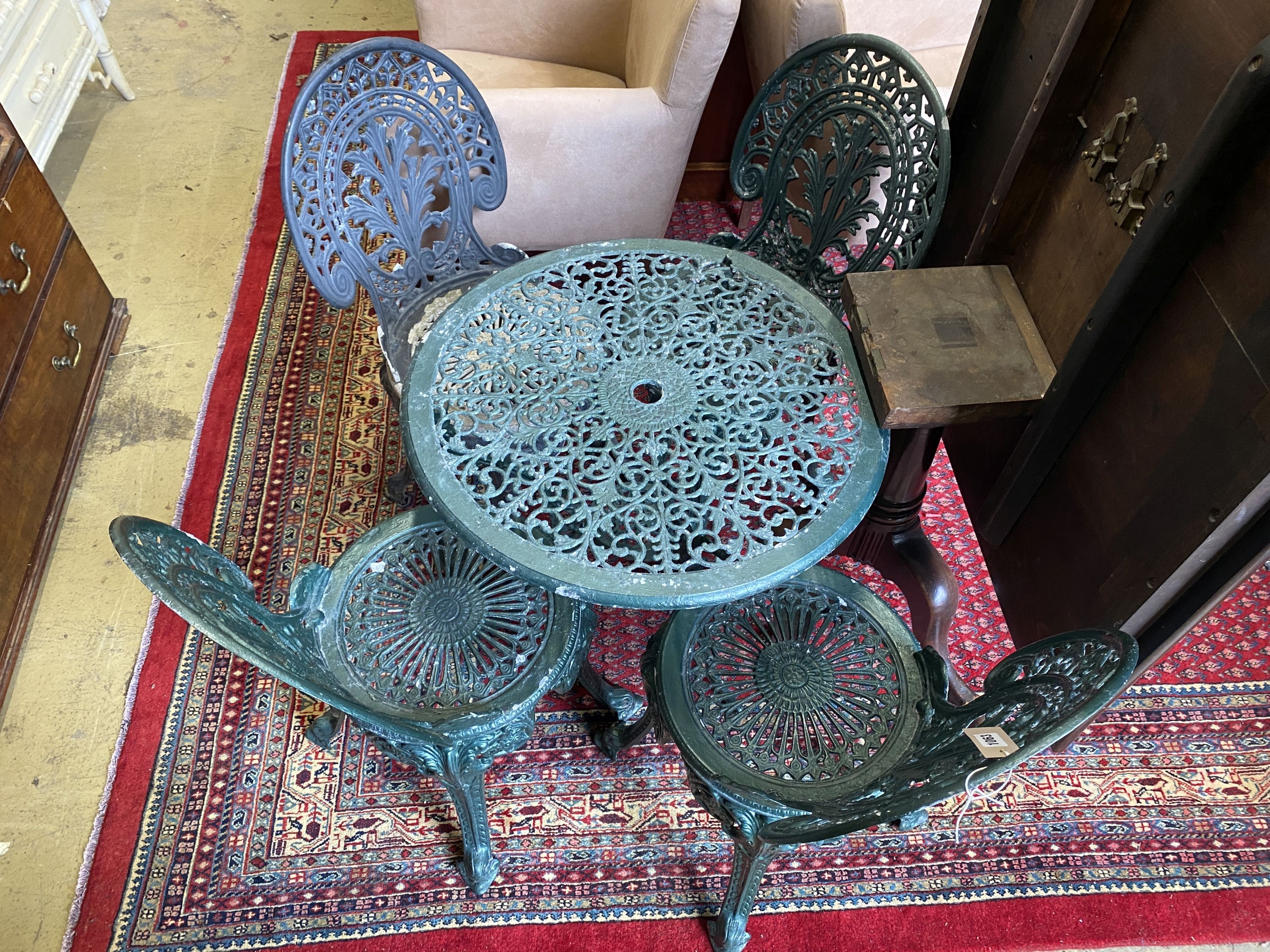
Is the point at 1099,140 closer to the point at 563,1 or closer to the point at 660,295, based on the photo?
the point at 660,295

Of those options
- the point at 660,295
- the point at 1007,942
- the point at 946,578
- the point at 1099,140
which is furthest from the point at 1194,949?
the point at 660,295

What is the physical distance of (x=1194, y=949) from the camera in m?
1.74

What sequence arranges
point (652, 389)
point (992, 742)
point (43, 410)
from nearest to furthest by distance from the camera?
point (992, 742)
point (652, 389)
point (43, 410)

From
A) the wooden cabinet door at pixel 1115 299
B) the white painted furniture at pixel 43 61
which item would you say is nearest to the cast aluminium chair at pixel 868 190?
the wooden cabinet door at pixel 1115 299

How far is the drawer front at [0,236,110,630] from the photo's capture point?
2.02m

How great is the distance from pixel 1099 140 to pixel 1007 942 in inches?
56.3

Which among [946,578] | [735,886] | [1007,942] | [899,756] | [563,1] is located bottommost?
[1007,942]

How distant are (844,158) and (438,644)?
125 centimetres

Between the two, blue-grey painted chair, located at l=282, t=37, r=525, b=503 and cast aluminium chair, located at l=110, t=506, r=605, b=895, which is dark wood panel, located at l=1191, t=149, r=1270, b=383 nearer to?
cast aluminium chair, located at l=110, t=506, r=605, b=895

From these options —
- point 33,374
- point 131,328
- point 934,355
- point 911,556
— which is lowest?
point 131,328

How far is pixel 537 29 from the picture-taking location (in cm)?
272

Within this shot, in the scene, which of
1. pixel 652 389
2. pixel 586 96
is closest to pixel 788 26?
pixel 586 96

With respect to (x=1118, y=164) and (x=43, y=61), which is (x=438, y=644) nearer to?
(x=1118, y=164)

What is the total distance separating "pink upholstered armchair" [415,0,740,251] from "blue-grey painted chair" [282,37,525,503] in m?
0.29
